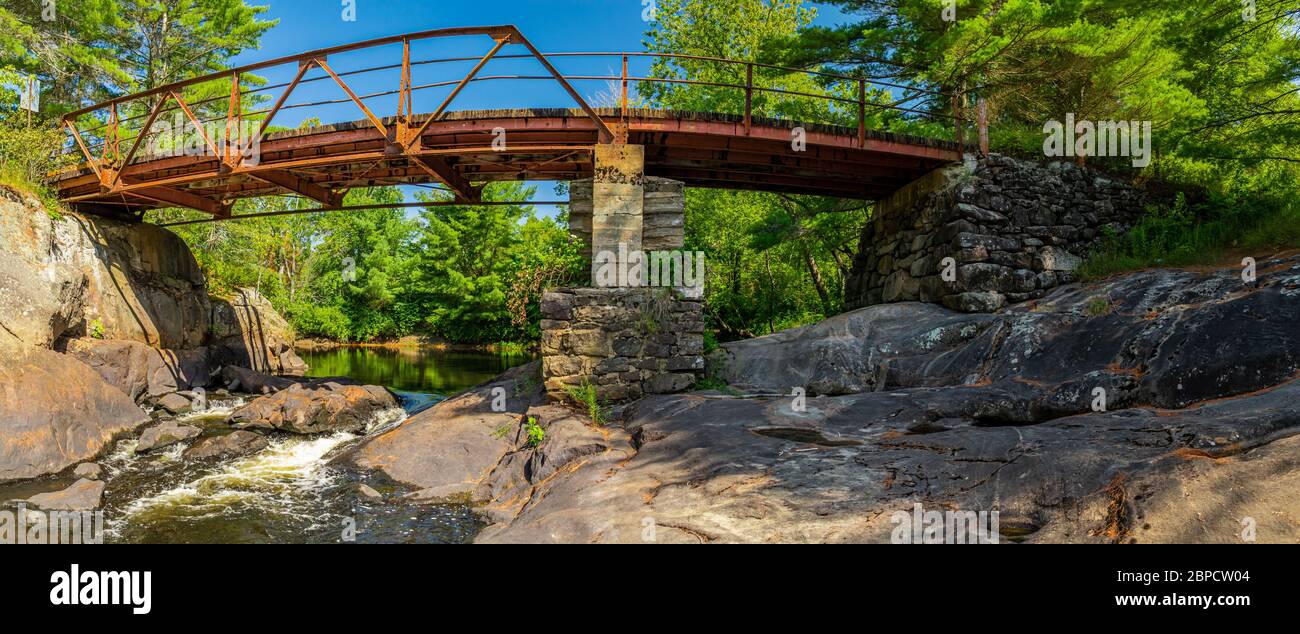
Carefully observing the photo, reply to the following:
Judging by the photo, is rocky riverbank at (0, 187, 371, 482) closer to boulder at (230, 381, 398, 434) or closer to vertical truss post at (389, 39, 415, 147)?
boulder at (230, 381, 398, 434)

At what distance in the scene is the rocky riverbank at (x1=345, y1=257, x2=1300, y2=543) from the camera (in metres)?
3.70

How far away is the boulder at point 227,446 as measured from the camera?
31.2 feet

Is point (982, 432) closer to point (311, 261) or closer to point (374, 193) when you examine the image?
point (311, 261)

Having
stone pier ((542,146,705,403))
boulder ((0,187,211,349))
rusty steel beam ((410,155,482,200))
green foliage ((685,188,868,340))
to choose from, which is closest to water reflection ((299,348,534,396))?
boulder ((0,187,211,349))

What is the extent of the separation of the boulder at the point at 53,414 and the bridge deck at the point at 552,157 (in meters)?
3.97

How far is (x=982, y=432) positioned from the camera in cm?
527

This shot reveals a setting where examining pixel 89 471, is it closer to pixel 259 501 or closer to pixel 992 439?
pixel 259 501

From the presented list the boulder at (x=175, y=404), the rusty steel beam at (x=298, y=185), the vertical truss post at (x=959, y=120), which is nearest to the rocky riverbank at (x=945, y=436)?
the vertical truss post at (x=959, y=120)

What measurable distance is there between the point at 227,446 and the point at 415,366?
16379 mm

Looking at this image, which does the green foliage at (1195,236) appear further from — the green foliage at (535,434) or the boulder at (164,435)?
the boulder at (164,435)

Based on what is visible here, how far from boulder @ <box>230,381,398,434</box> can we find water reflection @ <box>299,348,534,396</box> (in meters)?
4.79

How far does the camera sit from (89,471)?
8414 millimetres

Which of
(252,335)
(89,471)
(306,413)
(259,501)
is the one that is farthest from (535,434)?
(252,335)
